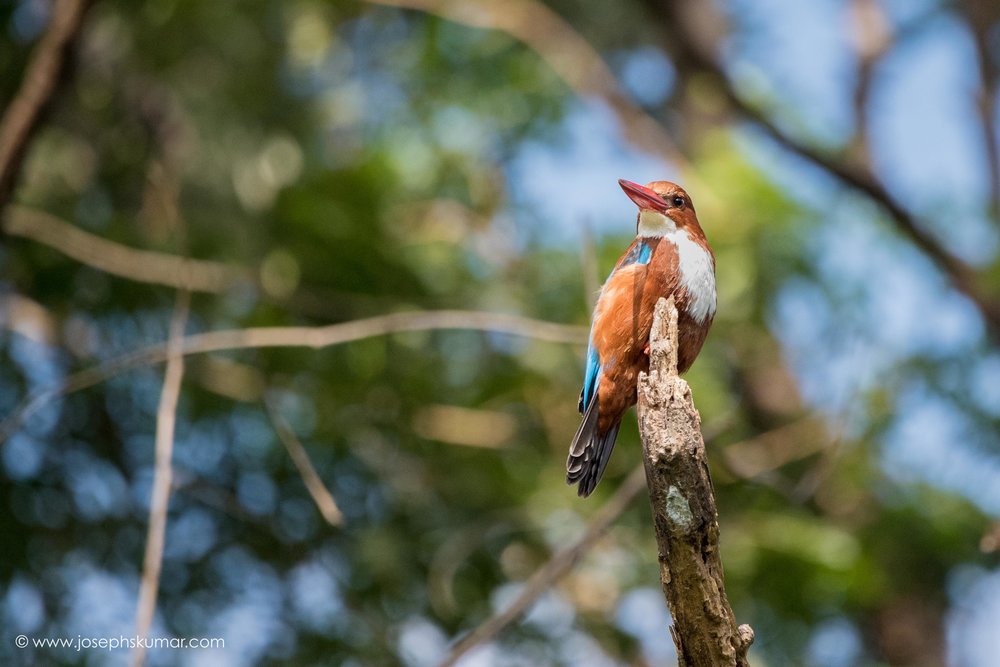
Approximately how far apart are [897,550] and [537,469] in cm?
233

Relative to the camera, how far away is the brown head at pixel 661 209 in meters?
3.44

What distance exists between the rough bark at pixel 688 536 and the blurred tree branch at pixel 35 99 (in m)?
3.34

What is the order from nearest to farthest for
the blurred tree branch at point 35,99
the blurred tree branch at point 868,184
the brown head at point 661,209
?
the brown head at point 661,209 → the blurred tree branch at point 35,99 → the blurred tree branch at point 868,184

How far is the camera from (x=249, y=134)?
682 centimetres

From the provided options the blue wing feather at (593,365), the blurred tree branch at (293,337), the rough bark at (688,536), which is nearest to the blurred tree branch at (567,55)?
the blurred tree branch at (293,337)

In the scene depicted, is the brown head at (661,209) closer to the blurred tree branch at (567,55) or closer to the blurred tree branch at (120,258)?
the blurred tree branch at (120,258)

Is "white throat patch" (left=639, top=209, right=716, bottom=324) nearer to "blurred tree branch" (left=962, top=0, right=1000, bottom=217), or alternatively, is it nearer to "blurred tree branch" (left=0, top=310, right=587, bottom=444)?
"blurred tree branch" (left=0, top=310, right=587, bottom=444)

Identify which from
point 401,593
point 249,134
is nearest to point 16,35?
point 249,134

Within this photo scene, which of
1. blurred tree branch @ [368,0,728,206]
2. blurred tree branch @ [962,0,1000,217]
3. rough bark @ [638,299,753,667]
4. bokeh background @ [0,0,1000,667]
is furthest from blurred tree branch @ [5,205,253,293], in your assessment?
blurred tree branch @ [962,0,1000,217]

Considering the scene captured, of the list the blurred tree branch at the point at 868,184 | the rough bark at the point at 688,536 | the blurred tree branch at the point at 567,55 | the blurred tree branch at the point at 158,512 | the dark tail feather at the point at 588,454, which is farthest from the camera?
the blurred tree branch at the point at 567,55

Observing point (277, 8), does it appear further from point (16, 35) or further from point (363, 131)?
point (16, 35)

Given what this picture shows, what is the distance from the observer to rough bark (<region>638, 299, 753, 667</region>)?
2445 millimetres

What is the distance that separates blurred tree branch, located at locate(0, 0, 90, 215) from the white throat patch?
Result: 8.97ft

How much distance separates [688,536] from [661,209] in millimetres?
1306
